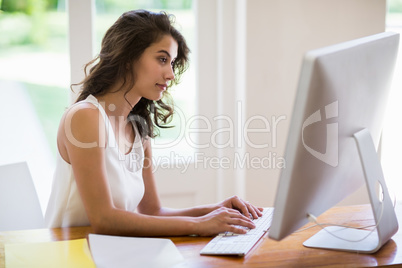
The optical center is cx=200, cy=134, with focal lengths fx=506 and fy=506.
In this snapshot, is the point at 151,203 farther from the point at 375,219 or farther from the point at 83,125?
the point at 375,219

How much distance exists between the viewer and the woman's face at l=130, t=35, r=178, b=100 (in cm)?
170

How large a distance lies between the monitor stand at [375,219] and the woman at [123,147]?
0.75ft

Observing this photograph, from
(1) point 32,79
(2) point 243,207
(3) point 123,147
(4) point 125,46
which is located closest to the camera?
(2) point 243,207

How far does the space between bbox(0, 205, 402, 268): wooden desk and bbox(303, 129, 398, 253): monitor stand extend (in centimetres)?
3

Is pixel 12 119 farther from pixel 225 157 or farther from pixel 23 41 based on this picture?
pixel 225 157

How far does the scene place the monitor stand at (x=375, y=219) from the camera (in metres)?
1.21

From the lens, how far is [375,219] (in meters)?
1.24

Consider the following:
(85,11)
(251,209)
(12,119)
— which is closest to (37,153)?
(12,119)

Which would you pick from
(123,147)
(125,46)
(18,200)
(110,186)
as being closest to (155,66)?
(125,46)

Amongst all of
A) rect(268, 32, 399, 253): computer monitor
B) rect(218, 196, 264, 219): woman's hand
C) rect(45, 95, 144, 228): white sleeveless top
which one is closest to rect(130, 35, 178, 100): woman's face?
rect(45, 95, 144, 228): white sleeveless top

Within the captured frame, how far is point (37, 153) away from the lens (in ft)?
8.68

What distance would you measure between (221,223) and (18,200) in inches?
31.2

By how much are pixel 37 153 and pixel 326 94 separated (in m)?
1.97

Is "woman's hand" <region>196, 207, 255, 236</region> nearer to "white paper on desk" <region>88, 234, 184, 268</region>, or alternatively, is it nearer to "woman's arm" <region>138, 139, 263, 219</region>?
"white paper on desk" <region>88, 234, 184, 268</region>
